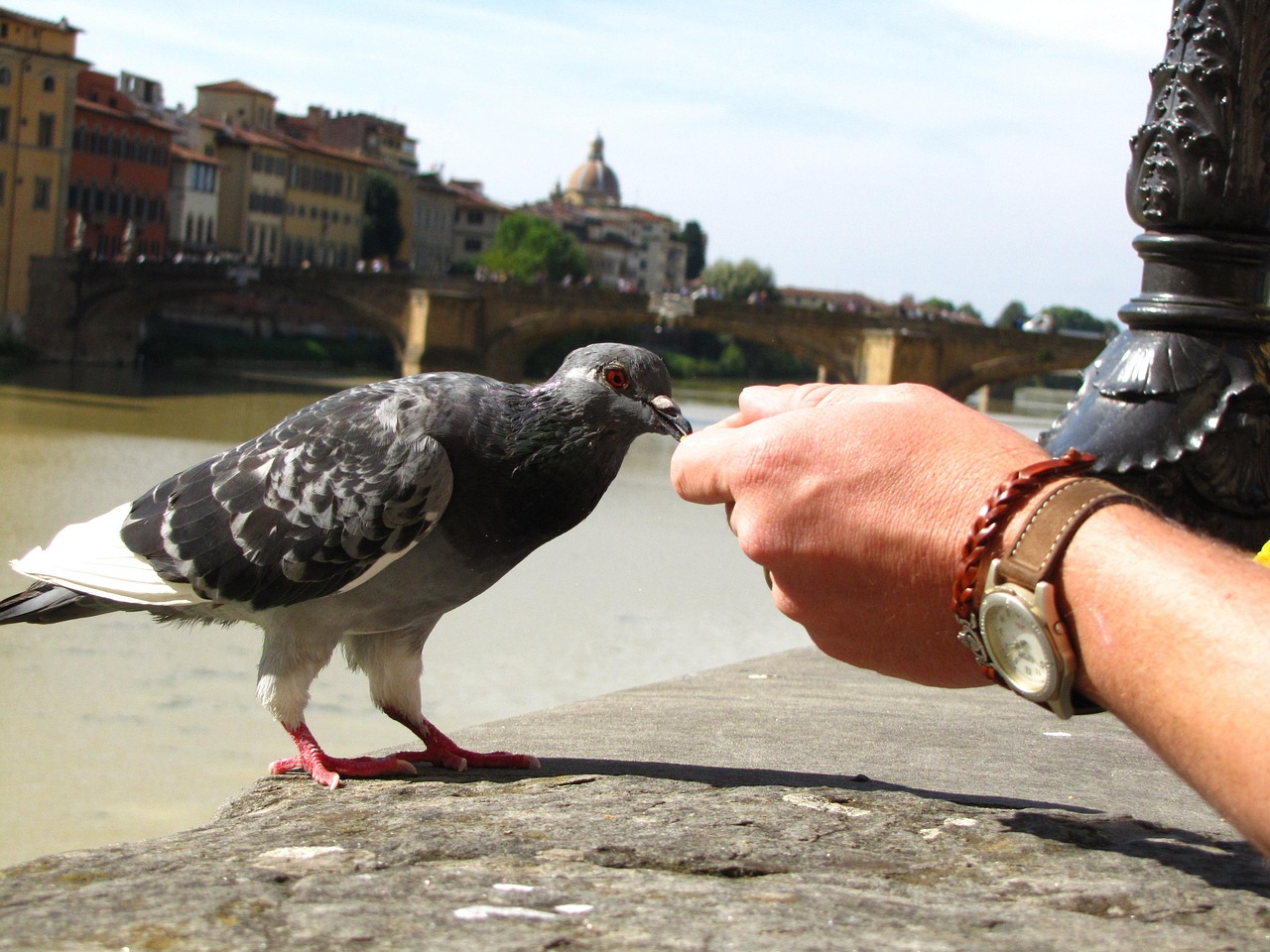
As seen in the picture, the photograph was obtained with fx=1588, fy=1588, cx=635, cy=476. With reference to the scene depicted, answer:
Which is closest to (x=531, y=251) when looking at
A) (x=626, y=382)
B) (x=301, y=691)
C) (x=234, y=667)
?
(x=234, y=667)

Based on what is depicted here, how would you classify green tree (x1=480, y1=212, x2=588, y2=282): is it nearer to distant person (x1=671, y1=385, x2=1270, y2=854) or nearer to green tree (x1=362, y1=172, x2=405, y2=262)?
green tree (x1=362, y1=172, x2=405, y2=262)

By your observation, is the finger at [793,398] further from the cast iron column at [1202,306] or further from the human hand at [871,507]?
the cast iron column at [1202,306]

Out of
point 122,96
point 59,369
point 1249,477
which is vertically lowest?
point 59,369

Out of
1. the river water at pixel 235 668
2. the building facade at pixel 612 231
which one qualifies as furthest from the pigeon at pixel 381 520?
the building facade at pixel 612 231

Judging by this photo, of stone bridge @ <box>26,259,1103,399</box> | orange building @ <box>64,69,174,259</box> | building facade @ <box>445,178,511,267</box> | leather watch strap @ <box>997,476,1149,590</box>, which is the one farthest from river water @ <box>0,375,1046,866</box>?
building facade @ <box>445,178,511,267</box>

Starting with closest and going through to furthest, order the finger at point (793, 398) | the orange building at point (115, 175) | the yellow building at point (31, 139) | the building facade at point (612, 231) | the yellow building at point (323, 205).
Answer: the finger at point (793, 398)
the yellow building at point (31, 139)
the orange building at point (115, 175)
the yellow building at point (323, 205)
the building facade at point (612, 231)

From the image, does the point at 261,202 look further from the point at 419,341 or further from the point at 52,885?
the point at 52,885

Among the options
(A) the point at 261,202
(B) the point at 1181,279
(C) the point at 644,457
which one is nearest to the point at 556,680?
(B) the point at 1181,279

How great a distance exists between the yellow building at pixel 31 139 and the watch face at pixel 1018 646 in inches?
2145

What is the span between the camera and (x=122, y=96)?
6606cm

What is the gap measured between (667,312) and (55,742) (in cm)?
3883

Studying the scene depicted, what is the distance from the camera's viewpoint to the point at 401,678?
3254mm

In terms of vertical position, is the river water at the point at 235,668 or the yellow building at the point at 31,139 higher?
the yellow building at the point at 31,139

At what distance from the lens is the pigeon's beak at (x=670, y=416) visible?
2805 mm
